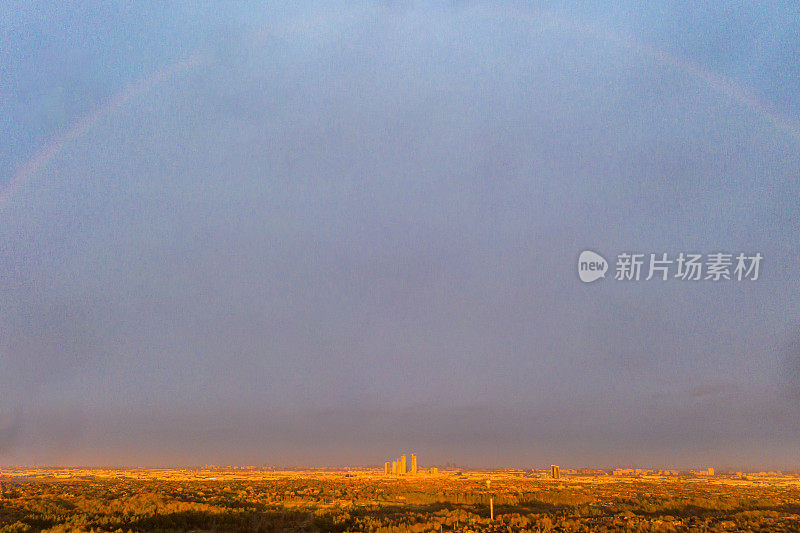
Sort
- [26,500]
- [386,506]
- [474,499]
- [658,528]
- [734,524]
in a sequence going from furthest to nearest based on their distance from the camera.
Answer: [474,499]
[386,506]
[26,500]
[734,524]
[658,528]

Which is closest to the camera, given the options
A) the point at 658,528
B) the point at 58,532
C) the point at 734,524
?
the point at 58,532

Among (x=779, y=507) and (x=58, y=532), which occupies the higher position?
(x=58, y=532)

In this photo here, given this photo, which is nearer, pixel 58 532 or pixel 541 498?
pixel 58 532

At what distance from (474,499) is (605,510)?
15781 mm

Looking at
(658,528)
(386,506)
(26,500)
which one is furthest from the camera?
(386,506)

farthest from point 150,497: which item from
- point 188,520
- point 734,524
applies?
point 734,524

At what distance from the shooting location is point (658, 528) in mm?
31594

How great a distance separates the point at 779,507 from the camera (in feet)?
164

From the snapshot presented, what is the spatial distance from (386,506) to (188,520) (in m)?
19.8

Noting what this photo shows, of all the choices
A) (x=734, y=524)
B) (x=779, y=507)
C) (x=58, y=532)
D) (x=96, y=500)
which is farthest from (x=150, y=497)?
(x=779, y=507)

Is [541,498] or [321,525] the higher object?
[321,525]

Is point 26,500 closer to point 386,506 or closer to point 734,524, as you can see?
point 386,506

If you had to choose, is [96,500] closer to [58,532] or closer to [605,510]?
[58,532]

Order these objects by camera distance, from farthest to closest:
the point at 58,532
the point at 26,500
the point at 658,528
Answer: the point at 26,500
the point at 658,528
the point at 58,532
